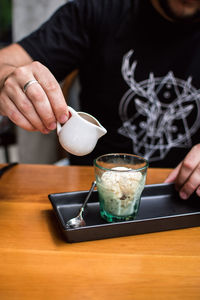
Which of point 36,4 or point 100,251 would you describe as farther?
point 36,4

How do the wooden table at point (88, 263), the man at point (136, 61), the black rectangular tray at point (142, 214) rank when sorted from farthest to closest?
1. the man at point (136, 61)
2. the black rectangular tray at point (142, 214)
3. the wooden table at point (88, 263)

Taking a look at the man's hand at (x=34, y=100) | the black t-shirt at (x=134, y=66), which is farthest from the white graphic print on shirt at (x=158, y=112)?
the man's hand at (x=34, y=100)

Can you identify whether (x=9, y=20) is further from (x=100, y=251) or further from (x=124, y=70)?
(x=100, y=251)

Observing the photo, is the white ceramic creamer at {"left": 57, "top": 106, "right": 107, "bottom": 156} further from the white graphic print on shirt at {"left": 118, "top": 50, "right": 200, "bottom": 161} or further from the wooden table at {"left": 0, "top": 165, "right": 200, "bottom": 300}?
the white graphic print on shirt at {"left": 118, "top": 50, "right": 200, "bottom": 161}

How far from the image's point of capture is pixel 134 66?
1.54 m

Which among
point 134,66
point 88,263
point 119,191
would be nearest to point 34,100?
point 119,191

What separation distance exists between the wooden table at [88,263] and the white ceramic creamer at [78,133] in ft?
0.74

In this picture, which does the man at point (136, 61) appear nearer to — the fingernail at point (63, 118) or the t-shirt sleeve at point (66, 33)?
the t-shirt sleeve at point (66, 33)

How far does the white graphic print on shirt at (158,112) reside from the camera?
5.03ft

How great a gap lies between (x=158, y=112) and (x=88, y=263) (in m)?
1.01

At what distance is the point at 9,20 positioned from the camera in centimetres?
320

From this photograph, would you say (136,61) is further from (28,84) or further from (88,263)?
(88,263)

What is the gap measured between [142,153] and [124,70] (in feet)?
1.42

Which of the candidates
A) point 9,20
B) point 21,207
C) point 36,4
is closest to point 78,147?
point 21,207
